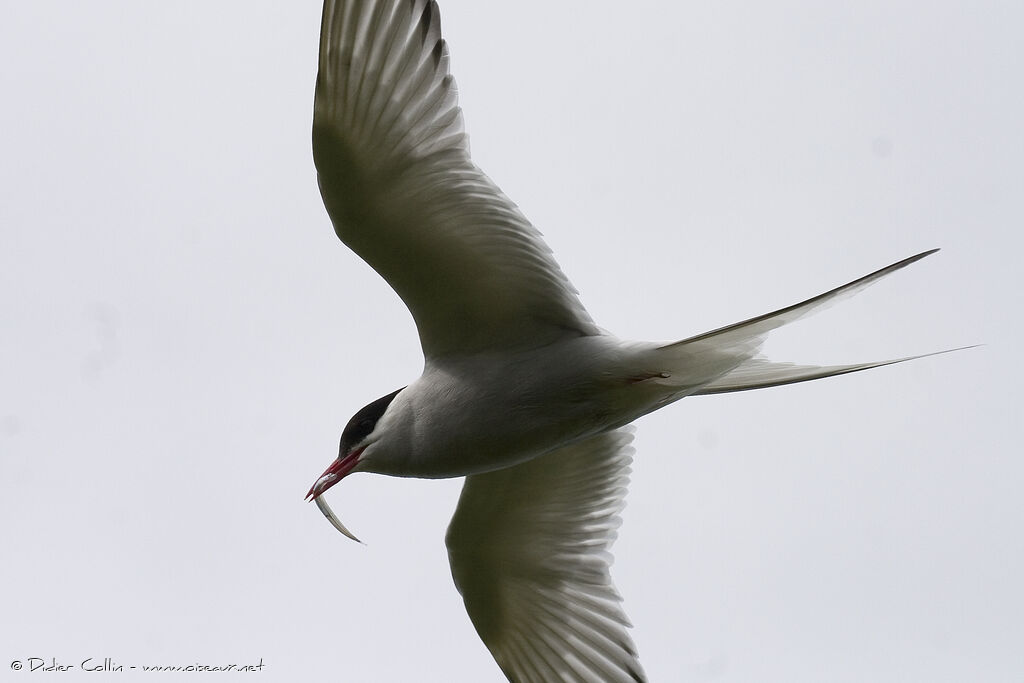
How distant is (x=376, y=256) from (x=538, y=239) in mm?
716

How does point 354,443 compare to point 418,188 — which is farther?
point 354,443

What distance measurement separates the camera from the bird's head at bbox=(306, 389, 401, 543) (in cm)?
612

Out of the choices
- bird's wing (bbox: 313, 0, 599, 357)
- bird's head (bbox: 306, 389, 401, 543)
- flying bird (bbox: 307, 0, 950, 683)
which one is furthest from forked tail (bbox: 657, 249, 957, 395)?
bird's head (bbox: 306, 389, 401, 543)

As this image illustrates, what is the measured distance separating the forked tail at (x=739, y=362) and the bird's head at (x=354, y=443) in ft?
4.60

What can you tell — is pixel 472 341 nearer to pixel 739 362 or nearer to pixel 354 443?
pixel 354 443

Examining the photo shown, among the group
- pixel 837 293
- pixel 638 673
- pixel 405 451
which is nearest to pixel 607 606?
pixel 638 673

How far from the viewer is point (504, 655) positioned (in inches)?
285

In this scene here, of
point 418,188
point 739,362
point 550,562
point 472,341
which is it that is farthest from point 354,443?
point 739,362

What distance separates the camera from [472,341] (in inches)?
242

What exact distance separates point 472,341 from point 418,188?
2.94ft

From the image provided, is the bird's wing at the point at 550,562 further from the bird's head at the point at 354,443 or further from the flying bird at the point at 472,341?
the bird's head at the point at 354,443

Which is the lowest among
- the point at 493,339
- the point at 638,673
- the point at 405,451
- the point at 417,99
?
the point at 638,673

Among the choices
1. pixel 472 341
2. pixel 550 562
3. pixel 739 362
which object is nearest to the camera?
pixel 739 362

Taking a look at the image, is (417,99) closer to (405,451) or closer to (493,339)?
(493,339)
